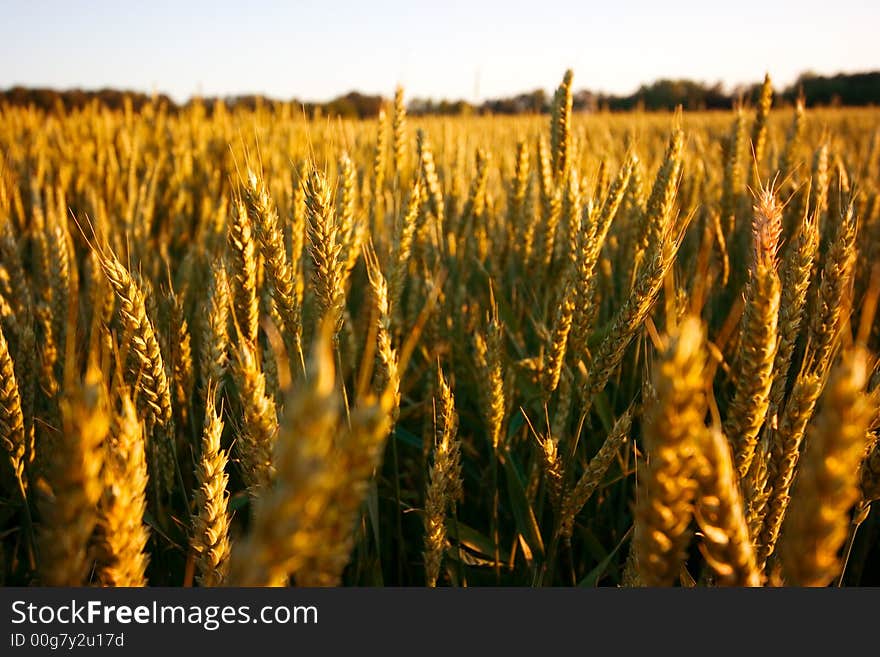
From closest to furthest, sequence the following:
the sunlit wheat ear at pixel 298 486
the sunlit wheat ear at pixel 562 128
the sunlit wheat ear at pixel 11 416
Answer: the sunlit wheat ear at pixel 298 486 → the sunlit wheat ear at pixel 11 416 → the sunlit wheat ear at pixel 562 128

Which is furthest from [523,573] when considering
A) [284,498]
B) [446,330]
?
[284,498]

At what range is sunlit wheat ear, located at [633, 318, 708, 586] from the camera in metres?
0.58

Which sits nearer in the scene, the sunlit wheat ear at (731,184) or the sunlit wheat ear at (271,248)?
the sunlit wheat ear at (271,248)

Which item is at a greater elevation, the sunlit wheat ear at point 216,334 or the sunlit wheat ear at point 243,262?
the sunlit wheat ear at point 243,262

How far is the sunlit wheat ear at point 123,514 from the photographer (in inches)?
25.2

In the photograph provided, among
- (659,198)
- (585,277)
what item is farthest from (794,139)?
(585,277)

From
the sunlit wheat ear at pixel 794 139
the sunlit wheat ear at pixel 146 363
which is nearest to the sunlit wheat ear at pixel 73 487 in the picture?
the sunlit wheat ear at pixel 146 363

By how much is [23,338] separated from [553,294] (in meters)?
1.55

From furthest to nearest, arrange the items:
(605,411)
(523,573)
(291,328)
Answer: (605,411)
(523,573)
(291,328)

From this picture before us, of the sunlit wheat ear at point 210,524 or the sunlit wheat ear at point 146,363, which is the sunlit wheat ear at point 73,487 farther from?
the sunlit wheat ear at point 146,363

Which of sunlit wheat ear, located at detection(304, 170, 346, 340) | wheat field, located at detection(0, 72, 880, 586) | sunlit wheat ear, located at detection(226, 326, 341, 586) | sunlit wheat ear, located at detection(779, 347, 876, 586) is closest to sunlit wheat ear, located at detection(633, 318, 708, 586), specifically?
wheat field, located at detection(0, 72, 880, 586)

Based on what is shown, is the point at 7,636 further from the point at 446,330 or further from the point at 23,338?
the point at 446,330

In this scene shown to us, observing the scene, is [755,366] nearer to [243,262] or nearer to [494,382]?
[494,382]

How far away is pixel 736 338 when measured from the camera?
76.9 inches
